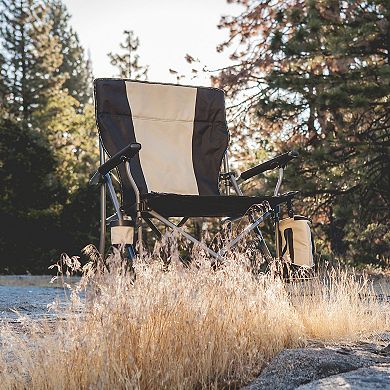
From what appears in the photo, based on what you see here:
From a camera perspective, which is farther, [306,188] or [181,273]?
[306,188]

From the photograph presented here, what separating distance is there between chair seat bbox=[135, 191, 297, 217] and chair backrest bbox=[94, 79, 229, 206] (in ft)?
1.60

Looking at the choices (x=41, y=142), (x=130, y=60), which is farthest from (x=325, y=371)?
(x=130, y=60)

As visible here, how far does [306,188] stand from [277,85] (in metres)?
0.94

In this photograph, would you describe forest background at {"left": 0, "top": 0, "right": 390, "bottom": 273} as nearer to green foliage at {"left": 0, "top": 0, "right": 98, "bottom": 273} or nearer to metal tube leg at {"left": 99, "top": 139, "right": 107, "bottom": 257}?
green foliage at {"left": 0, "top": 0, "right": 98, "bottom": 273}

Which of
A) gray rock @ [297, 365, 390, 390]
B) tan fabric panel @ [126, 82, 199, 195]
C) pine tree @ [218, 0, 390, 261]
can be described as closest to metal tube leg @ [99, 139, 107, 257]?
tan fabric panel @ [126, 82, 199, 195]

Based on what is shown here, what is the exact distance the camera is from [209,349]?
1570 mm

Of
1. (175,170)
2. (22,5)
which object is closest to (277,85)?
(175,170)

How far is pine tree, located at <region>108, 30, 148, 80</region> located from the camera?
14.3m

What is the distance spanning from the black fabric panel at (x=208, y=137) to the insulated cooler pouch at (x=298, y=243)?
33.8 inches

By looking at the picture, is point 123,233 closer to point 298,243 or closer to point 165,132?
point 298,243

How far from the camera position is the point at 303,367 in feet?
5.05

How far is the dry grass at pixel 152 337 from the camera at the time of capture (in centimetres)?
148

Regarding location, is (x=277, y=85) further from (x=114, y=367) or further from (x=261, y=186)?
(x=114, y=367)

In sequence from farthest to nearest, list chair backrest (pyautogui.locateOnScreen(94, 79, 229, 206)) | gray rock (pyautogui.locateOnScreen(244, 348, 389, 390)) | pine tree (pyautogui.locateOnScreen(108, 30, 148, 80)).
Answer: pine tree (pyautogui.locateOnScreen(108, 30, 148, 80)), chair backrest (pyautogui.locateOnScreen(94, 79, 229, 206)), gray rock (pyautogui.locateOnScreen(244, 348, 389, 390))
